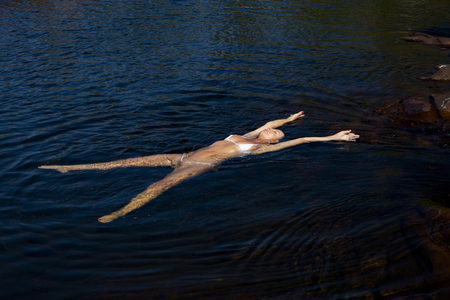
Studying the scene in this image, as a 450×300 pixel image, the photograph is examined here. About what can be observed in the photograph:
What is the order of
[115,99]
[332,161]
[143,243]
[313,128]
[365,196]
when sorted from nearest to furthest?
[143,243] < [365,196] < [332,161] < [313,128] < [115,99]

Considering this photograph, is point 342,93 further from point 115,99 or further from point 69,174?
point 69,174

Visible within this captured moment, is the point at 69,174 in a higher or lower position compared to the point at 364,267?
higher

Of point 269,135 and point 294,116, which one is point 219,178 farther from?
point 294,116

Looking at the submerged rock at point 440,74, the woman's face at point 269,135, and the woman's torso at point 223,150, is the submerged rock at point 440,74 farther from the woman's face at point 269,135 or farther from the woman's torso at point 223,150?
the woman's torso at point 223,150

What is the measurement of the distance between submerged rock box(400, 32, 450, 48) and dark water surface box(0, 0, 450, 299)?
2.24 feet

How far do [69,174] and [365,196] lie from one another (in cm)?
578

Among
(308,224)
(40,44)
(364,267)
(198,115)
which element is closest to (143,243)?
(308,224)

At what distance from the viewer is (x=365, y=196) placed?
6230 mm

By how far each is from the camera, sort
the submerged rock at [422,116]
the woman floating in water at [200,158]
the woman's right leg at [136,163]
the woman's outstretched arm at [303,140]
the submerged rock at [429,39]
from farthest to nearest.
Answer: the submerged rock at [429,39], the submerged rock at [422,116], the woman's outstretched arm at [303,140], the woman's right leg at [136,163], the woman floating in water at [200,158]

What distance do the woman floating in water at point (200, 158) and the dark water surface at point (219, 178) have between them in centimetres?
18

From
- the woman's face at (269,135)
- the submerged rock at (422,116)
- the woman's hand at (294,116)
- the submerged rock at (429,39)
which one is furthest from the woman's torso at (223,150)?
the submerged rock at (429,39)

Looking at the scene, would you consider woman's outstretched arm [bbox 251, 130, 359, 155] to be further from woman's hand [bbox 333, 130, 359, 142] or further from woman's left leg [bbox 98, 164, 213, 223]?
woman's left leg [bbox 98, 164, 213, 223]

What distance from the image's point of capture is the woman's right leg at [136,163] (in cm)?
714

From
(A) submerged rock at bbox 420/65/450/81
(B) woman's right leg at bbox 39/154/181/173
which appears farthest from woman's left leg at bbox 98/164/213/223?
(A) submerged rock at bbox 420/65/450/81
